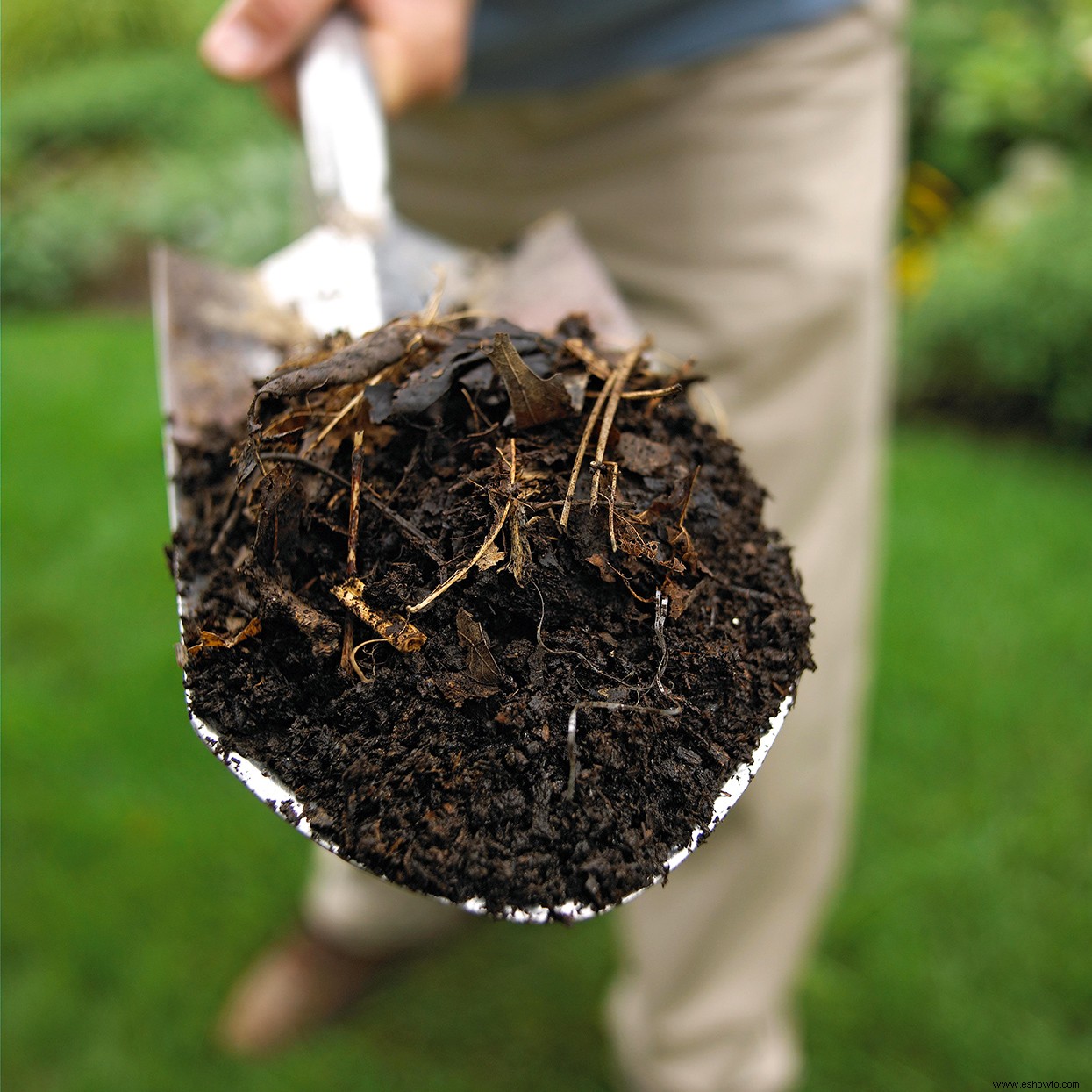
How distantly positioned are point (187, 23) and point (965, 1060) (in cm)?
946

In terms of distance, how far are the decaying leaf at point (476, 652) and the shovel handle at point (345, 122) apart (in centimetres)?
101

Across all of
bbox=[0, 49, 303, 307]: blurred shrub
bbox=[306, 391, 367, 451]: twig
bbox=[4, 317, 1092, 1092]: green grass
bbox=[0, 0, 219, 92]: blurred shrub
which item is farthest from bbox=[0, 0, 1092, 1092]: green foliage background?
bbox=[0, 0, 219, 92]: blurred shrub

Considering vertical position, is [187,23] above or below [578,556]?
below

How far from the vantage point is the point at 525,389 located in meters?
1.11

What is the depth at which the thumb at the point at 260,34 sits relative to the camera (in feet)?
5.68

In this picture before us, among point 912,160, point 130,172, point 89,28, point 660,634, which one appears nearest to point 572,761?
point 660,634

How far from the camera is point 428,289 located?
1.67 meters

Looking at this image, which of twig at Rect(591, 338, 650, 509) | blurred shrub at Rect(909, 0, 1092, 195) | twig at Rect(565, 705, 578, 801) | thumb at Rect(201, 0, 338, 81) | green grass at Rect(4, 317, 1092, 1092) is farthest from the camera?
blurred shrub at Rect(909, 0, 1092, 195)

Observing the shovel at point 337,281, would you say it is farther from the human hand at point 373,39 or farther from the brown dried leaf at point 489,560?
the brown dried leaf at point 489,560

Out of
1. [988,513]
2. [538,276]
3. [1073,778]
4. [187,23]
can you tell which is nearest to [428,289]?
[538,276]

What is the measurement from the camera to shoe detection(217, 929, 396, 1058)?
8.56 ft

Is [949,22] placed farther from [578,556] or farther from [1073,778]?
[578,556]

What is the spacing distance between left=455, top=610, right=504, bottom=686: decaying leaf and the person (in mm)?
1162

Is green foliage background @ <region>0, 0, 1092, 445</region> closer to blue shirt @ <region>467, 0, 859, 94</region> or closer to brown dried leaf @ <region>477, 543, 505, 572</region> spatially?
blue shirt @ <region>467, 0, 859, 94</region>
